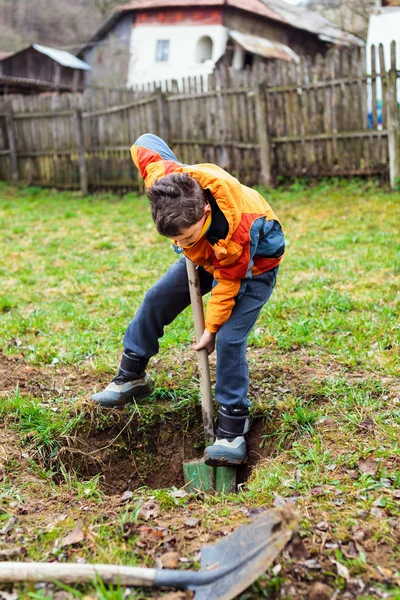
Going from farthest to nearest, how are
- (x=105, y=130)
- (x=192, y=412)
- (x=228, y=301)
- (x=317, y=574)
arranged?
(x=105, y=130) → (x=192, y=412) → (x=228, y=301) → (x=317, y=574)

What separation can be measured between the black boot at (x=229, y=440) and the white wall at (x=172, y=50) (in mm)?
26066

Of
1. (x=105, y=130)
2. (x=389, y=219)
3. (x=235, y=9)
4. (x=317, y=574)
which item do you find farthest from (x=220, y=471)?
(x=235, y=9)

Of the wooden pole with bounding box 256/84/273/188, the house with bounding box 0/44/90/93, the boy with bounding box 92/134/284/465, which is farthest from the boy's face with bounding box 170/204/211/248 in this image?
the house with bounding box 0/44/90/93

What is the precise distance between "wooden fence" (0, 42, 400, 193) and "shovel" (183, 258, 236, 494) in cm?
660

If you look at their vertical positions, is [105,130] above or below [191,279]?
above

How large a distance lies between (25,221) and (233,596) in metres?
8.64

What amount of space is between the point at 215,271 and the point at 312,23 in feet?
101

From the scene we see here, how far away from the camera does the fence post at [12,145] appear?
13242mm

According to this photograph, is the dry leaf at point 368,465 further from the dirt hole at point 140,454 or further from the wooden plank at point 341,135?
the wooden plank at point 341,135

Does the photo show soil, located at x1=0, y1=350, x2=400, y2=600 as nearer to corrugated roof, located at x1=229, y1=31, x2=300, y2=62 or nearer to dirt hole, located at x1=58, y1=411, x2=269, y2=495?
dirt hole, located at x1=58, y1=411, x2=269, y2=495

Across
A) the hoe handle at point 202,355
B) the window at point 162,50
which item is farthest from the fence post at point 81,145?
the window at point 162,50

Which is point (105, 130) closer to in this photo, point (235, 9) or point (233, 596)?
point (233, 596)

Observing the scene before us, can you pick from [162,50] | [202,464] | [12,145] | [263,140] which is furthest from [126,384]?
[162,50]

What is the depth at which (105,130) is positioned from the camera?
11914mm
